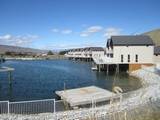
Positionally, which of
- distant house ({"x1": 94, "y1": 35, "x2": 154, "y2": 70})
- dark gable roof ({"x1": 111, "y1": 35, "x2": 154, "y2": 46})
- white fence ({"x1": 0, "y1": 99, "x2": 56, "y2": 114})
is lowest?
white fence ({"x1": 0, "y1": 99, "x2": 56, "y2": 114})

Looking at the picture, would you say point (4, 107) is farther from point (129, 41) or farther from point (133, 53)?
point (129, 41)

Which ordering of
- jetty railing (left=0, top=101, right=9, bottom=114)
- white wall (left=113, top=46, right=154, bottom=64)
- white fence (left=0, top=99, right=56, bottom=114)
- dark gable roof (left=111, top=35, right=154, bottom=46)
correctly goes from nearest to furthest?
1. jetty railing (left=0, top=101, right=9, bottom=114)
2. white fence (left=0, top=99, right=56, bottom=114)
3. white wall (left=113, top=46, right=154, bottom=64)
4. dark gable roof (left=111, top=35, right=154, bottom=46)

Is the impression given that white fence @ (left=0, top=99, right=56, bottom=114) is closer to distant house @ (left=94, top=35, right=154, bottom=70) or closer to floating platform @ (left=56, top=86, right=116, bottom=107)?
floating platform @ (left=56, top=86, right=116, bottom=107)

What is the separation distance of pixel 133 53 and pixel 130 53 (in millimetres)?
617

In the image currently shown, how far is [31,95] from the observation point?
26.7m

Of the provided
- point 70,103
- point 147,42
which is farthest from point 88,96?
point 147,42

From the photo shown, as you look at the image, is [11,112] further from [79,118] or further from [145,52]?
[145,52]

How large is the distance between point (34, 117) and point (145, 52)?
40.9m

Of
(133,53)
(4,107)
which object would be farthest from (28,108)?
(133,53)

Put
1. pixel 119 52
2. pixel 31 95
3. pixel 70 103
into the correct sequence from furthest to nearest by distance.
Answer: pixel 119 52
pixel 31 95
pixel 70 103

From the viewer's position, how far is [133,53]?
171 ft

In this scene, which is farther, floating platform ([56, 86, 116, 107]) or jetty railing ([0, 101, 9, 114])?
floating platform ([56, 86, 116, 107])

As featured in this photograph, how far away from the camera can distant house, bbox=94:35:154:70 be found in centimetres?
5162

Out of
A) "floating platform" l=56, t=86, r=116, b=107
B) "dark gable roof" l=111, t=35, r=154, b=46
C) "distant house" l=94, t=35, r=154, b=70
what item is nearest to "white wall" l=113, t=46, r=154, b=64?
"distant house" l=94, t=35, r=154, b=70
